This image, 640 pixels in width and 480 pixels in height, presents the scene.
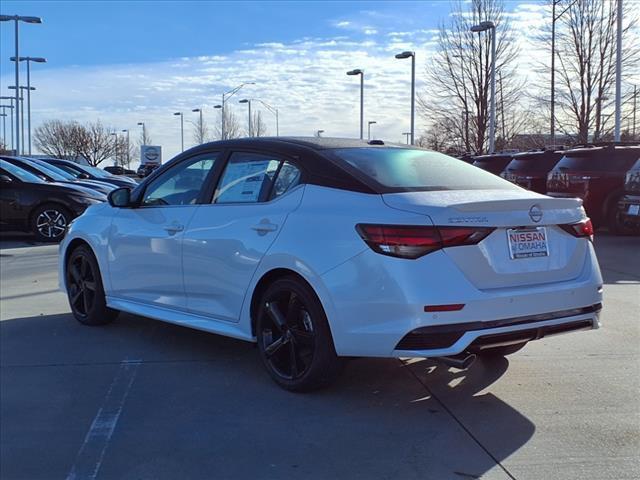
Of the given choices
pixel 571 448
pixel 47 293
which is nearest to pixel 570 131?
pixel 47 293

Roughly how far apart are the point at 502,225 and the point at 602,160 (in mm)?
10071

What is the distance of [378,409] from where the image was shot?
4.00m

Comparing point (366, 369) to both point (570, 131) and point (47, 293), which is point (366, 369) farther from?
point (570, 131)

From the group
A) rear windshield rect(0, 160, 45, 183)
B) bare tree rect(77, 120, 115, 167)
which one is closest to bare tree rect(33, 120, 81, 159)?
bare tree rect(77, 120, 115, 167)

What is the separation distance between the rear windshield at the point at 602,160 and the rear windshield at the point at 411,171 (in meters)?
8.82

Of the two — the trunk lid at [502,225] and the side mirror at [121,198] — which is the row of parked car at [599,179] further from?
the side mirror at [121,198]

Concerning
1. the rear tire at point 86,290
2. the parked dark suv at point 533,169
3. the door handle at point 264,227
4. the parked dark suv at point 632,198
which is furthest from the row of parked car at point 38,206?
the parked dark suv at point 632,198

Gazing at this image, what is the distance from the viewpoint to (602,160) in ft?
41.7

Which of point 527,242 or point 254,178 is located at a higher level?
point 254,178

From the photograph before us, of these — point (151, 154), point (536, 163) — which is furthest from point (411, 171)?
point (151, 154)

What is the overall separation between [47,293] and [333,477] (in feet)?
18.6

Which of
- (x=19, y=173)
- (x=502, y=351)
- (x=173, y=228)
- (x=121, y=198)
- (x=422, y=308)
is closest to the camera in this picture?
(x=422, y=308)

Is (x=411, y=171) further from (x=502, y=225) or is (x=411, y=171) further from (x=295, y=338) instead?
(x=295, y=338)

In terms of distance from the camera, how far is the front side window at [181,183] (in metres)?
5.07
